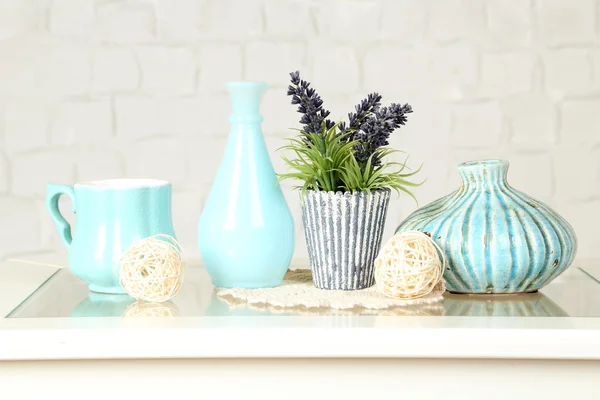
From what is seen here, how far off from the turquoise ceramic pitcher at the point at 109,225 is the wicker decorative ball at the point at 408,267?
0.23 metres

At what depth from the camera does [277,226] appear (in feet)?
2.81

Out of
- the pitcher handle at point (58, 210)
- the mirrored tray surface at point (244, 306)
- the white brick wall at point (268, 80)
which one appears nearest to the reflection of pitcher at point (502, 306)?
the mirrored tray surface at point (244, 306)

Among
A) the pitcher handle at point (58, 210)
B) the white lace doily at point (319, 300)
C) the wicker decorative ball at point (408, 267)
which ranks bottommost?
the white lace doily at point (319, 300)

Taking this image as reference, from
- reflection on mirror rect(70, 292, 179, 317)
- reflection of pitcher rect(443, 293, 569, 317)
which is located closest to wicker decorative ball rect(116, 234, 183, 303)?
reflection on mirror rect(70, 292, 179, 317)

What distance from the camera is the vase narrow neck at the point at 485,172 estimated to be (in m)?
0.85

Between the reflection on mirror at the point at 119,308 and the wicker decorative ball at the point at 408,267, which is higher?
the wicker decorative ball at the point at 408,267

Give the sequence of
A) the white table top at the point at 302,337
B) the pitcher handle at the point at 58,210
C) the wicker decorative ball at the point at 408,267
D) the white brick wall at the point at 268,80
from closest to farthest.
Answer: the white table top at the point at 302,337, the wicker decorative ball at the point at 408,267, the pitcher handle at the point at 58,210, the white brick wall at the point at 268,80

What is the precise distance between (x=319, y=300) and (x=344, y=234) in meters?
0.08

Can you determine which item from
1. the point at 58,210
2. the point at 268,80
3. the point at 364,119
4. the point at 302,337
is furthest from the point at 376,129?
the point at 268,80

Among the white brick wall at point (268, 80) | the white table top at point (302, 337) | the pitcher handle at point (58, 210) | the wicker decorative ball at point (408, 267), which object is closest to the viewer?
the white table top at point (302, 337)

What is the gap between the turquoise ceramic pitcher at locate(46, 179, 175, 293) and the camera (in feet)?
2.76

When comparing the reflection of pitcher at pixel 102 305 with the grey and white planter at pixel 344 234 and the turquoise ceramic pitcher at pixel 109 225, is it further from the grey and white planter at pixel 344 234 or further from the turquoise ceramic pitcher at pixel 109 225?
the grey and white planter at pixel 344 234

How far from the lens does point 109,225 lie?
0.84 meters

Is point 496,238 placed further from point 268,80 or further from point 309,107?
point 268,80
